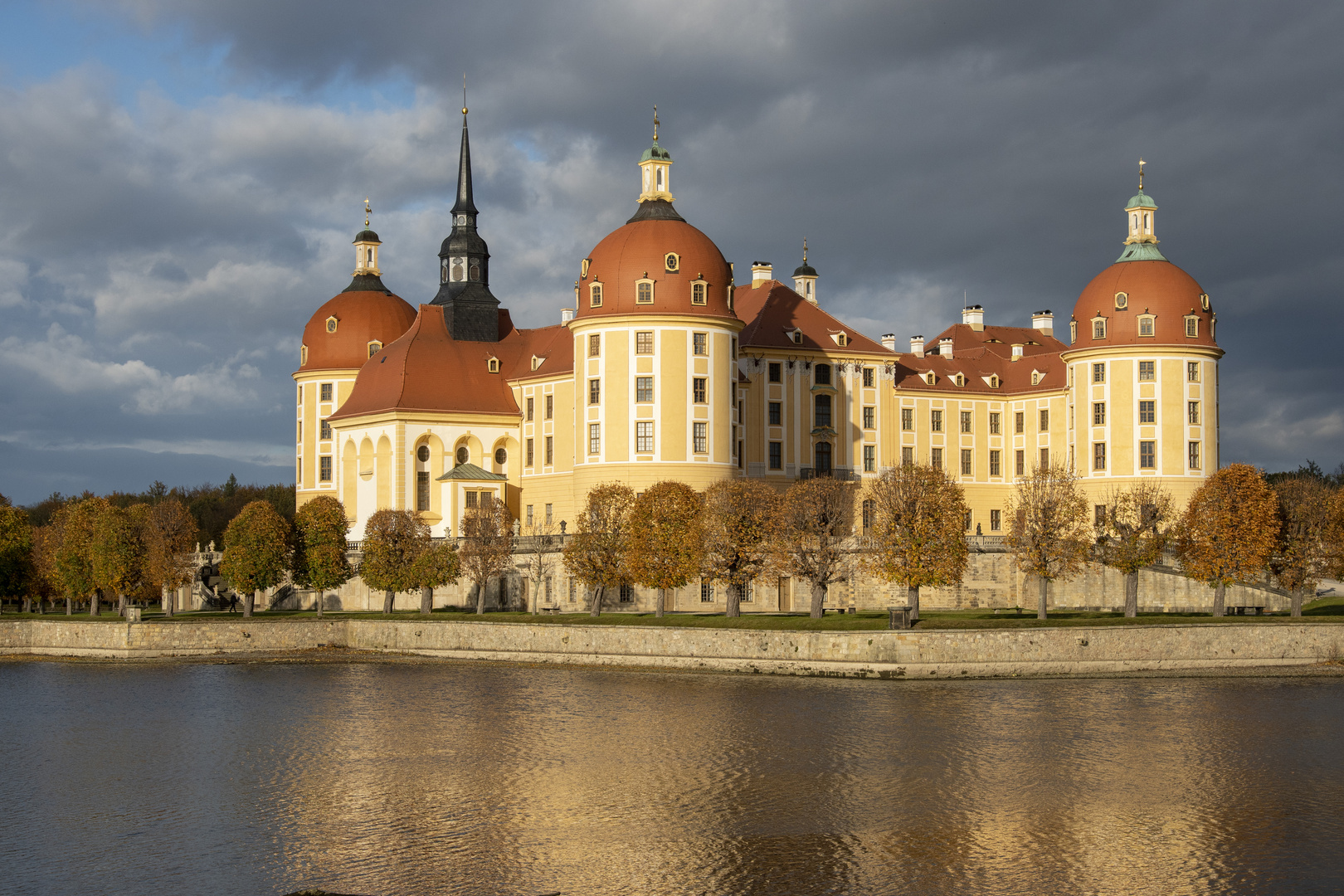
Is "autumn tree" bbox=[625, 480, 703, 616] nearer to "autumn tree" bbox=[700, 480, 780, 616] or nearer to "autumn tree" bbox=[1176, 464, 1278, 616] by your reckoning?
"autumn tree" bbox=[700, 480, 780, 616]

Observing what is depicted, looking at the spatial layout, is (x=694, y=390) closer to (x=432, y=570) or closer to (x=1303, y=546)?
(x=432, y=570)

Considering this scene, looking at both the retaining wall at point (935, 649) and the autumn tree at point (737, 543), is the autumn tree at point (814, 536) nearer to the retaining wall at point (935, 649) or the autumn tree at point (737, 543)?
the autumn tree at point (737, 543)

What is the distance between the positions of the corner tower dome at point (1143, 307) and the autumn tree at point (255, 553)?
1625 inches

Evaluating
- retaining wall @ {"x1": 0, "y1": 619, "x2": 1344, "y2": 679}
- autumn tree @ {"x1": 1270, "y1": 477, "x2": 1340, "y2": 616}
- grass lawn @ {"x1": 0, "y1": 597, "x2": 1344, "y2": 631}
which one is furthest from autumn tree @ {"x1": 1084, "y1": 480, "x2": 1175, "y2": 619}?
retaining wall @ {"x1": 0, "y1": 619, "x2": 1344, "y2": 679}

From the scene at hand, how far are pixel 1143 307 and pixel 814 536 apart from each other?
28.7 metres

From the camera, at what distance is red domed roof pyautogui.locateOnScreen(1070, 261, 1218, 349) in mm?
76750

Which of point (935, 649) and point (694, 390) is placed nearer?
point (935, 649)

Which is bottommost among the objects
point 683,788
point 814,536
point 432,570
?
point 683,788

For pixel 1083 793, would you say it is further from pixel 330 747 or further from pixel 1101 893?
pixel 330 747

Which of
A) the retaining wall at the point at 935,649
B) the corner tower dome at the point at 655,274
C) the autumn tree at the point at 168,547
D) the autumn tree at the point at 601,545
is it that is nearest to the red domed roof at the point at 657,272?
the corner tower dome at the point at 655,274

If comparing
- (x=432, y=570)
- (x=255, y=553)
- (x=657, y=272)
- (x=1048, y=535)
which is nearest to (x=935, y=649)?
(x=1048, y=535)

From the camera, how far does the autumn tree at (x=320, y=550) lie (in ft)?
231

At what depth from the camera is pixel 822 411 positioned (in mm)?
79500

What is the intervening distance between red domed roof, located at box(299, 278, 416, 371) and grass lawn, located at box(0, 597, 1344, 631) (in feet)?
83.4
